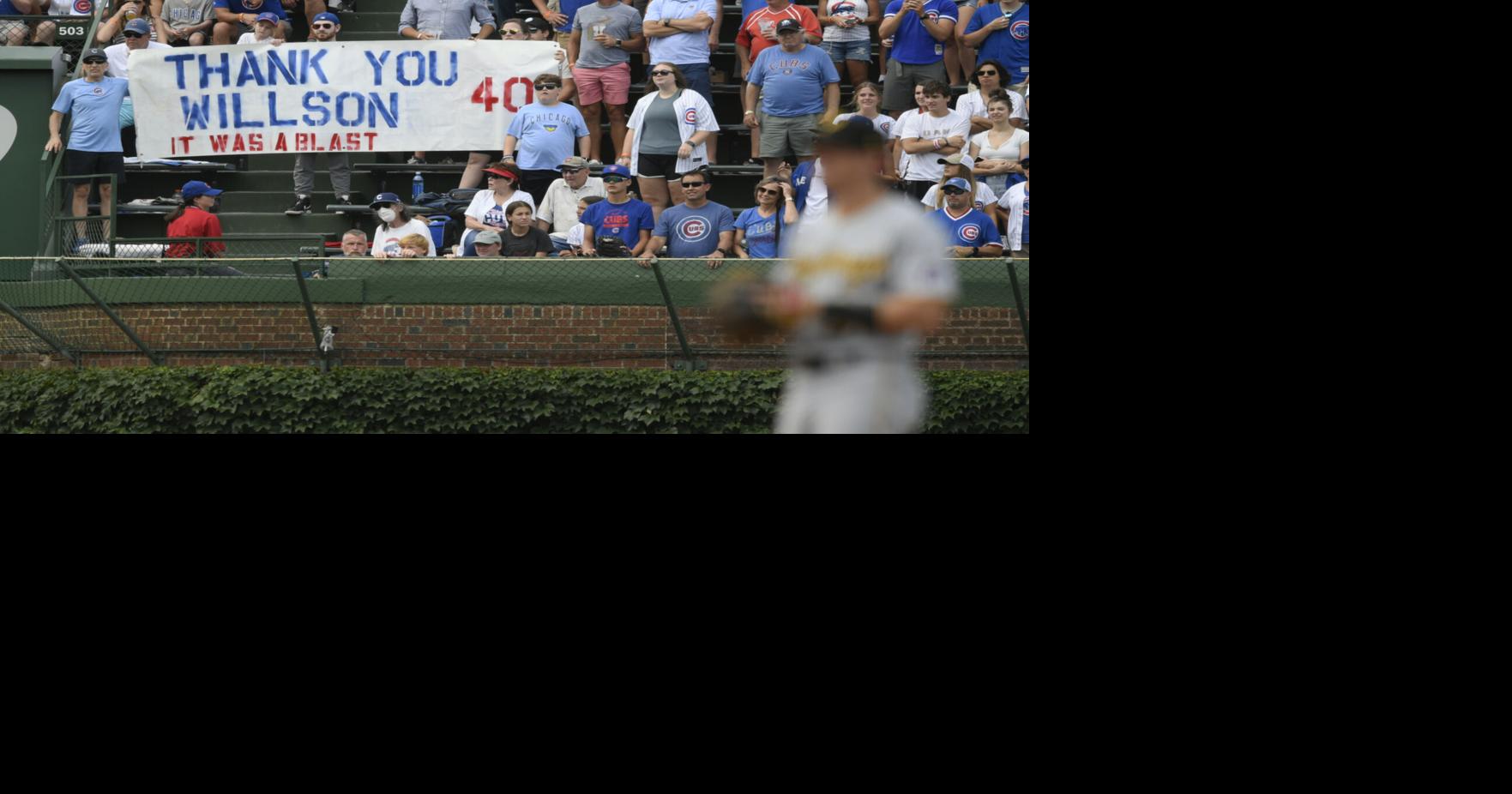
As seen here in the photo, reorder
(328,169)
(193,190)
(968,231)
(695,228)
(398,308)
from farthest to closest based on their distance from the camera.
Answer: (328,169), (193,190), (398,308), (695,228), (968,231)

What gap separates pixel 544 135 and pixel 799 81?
7.93ft

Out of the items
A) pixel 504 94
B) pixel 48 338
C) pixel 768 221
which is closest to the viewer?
pixel 768 221

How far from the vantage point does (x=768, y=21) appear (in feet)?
54.6

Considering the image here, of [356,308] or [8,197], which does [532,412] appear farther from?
[8,197]

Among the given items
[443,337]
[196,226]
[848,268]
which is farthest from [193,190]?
[848,268]

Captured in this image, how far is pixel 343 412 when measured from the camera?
1520 cm

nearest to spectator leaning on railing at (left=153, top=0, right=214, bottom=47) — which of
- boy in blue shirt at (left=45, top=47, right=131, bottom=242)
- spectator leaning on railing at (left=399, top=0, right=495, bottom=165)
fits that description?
boy in blue shirt at (left=45, top=47, right=131, bottom=242)

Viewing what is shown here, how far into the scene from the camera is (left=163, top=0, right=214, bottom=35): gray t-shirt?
17.9 meters

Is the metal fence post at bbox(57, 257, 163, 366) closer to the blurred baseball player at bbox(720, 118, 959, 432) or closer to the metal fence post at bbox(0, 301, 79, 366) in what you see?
the metal fence post at bbox(0, 301, 79, 366)

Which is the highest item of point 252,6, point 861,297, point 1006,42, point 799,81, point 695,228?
point 252,6

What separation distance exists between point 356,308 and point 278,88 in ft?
8.72

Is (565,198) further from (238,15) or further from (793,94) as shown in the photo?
(238,15)

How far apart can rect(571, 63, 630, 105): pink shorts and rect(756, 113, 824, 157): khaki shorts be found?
5.32ft

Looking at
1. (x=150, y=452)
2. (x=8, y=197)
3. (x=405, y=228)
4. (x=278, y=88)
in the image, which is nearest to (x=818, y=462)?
(x=150, y=452)
